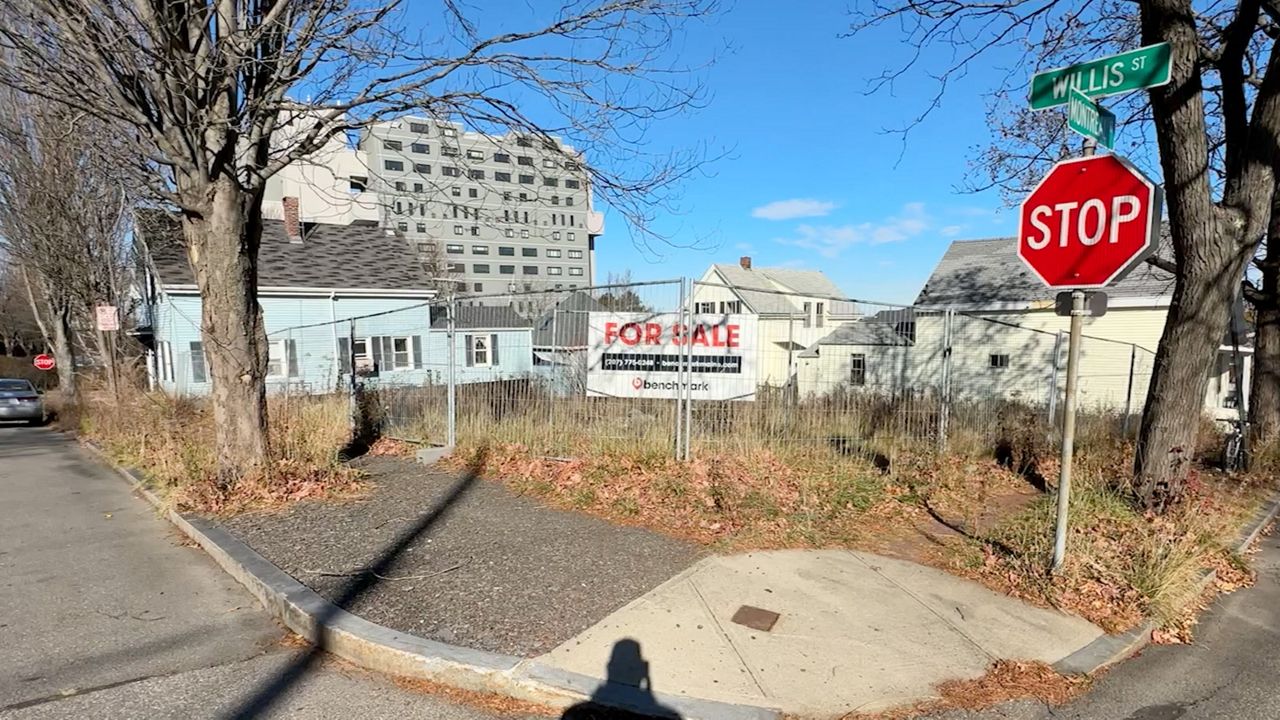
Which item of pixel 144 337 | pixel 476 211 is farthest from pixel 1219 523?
pixel 144 337

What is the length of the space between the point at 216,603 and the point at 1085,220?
637 centimetres

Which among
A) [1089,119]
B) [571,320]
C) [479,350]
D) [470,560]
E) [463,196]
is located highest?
[463,196]

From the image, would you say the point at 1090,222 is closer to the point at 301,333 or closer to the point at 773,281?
the point at 301,333

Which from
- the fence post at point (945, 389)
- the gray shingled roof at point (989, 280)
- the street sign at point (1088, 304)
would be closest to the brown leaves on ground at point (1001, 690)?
the street sign at point (1088, 304)

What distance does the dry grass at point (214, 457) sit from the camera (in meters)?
6.32

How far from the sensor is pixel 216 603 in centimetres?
441

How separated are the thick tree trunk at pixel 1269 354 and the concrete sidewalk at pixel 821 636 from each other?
8.53 meters

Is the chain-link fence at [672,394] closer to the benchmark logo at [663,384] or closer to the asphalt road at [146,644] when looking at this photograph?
the benchmark logo at [663,384]

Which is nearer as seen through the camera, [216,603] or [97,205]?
[216,603]

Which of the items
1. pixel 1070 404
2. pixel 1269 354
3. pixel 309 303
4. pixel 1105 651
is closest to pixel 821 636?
pixel 1105 651

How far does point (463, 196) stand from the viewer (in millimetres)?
28500

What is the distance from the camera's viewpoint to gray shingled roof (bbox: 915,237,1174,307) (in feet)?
65.5

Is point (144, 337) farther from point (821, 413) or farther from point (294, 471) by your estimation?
point (821, 413)

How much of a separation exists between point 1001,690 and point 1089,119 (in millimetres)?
3450
